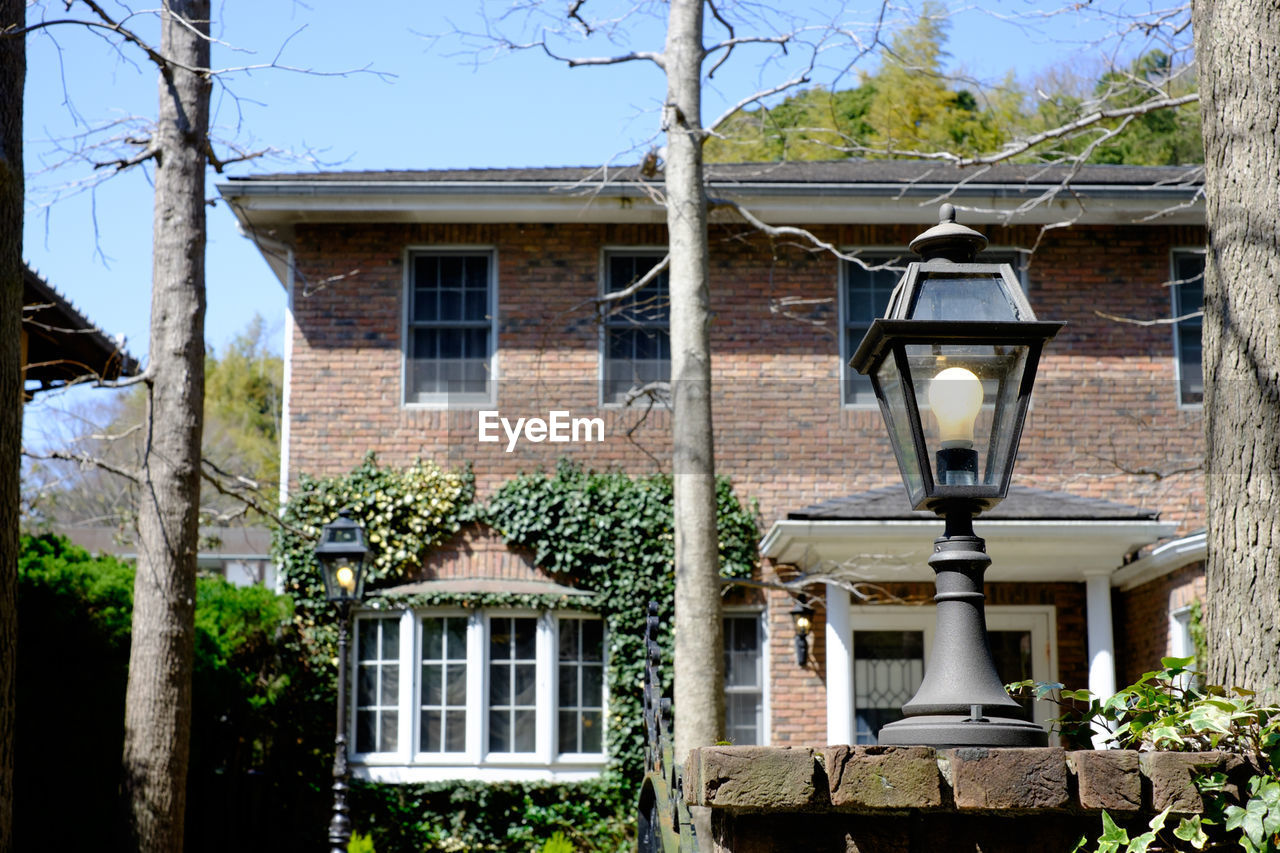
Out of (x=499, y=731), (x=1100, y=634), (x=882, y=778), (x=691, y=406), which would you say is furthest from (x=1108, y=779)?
(x=499, y=731)

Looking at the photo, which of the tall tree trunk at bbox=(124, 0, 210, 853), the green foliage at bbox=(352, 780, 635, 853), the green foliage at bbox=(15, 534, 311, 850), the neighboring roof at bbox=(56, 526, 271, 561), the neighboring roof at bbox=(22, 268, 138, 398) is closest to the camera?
the tall tree trunk at bbox=(124, 0, 210, 853)

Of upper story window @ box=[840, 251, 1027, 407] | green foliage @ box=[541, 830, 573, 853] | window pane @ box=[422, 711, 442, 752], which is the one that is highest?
upper story window @ box=[840, 251, 1027, 407]

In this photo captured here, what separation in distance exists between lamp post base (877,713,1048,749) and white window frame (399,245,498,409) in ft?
31.5

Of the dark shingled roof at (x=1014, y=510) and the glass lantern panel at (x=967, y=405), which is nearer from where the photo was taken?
the glass lantern panel at (x=967, y=405)

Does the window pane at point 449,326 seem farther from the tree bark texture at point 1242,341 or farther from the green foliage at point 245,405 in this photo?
the green foliage at point 245,405

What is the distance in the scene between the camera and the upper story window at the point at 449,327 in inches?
489

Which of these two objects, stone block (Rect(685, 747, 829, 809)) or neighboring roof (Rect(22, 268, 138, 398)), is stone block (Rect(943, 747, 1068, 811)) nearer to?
stone block (Rect(685, 747, 829, 809))

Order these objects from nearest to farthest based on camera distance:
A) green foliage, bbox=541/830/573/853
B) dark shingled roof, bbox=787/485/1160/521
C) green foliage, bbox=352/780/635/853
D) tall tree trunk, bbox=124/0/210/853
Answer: tall tree trunk, bbox=124/0/210/853
green foliage, bbox=541/830/573/853
dark shingled roof, bbox=787/485/1160/521
green foliage, bbox=352/780/635/853

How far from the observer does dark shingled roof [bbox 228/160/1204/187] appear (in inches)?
488

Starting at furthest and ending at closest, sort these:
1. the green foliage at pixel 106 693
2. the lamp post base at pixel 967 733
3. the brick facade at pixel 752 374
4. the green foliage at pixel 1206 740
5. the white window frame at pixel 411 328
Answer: the white window frame at pixel 411 328 → the brick facade at pixel 752 374 → the green foliage at pixel 106 693 → the lamp post base at pixel 967 733 → the green foliage at pixel 1206 740

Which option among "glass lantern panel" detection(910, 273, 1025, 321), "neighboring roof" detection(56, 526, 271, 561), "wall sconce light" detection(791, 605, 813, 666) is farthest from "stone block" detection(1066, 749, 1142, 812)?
"neighboring roof" detection(56, 526, 271, 561)

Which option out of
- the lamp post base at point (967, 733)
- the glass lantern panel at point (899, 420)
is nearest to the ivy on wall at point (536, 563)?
the glass lantern panel at point (899, 420)

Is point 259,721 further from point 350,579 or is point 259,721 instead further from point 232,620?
point 350,579

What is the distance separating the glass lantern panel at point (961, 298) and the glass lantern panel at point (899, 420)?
6.0 inches
